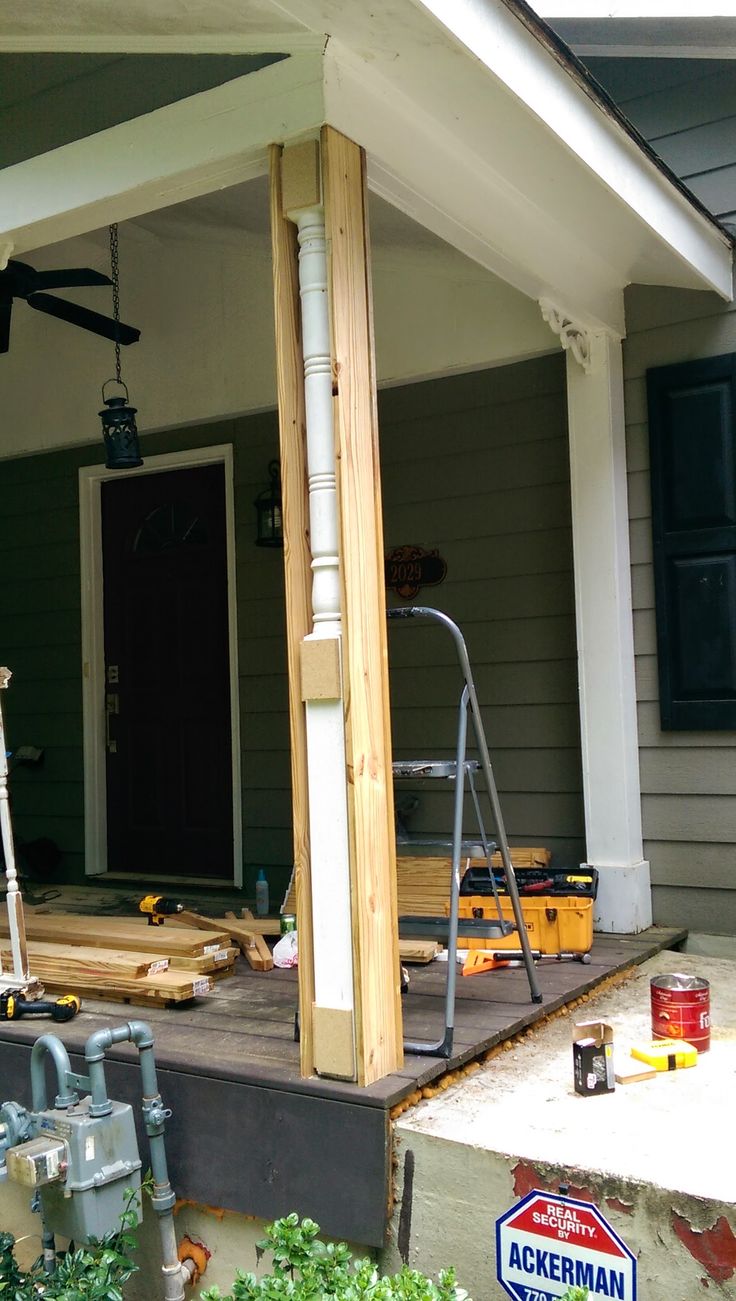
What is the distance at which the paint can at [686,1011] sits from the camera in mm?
2732

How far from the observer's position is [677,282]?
3820 mm

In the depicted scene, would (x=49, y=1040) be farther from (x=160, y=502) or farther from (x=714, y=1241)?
(x=160, y=502)

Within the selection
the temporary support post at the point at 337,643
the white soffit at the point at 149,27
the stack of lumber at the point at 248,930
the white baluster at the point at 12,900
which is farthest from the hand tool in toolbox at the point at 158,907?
the white soffit at the point at 149,27

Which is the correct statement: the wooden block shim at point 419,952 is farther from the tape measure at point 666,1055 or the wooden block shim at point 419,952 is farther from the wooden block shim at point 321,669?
the wooden block shim at point 321,669

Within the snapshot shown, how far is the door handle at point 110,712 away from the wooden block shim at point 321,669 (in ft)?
10.4

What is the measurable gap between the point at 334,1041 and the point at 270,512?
290 centimetres

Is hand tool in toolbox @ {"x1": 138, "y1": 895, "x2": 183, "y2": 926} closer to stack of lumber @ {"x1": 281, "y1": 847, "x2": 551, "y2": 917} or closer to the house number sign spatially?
stack of lumber @ {"x1": 281, "y1": 847, "x2": 551, "y2": 917}

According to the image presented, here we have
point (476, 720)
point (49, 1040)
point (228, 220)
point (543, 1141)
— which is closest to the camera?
point (543, 1141)

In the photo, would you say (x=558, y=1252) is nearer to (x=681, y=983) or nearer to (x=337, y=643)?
(x=681, y=983)

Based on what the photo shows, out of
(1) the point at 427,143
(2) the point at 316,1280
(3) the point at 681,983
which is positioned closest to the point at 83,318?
(1) the point at 427,143

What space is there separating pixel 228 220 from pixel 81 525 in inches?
70.9

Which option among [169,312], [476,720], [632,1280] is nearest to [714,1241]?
[632,1280]

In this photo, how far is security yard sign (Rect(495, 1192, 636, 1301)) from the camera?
2049 mm

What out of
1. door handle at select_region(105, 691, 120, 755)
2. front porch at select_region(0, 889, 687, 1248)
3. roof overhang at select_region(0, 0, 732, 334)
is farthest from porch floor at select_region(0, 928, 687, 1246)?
door handle at select_region(105, 691, 120, 755)
